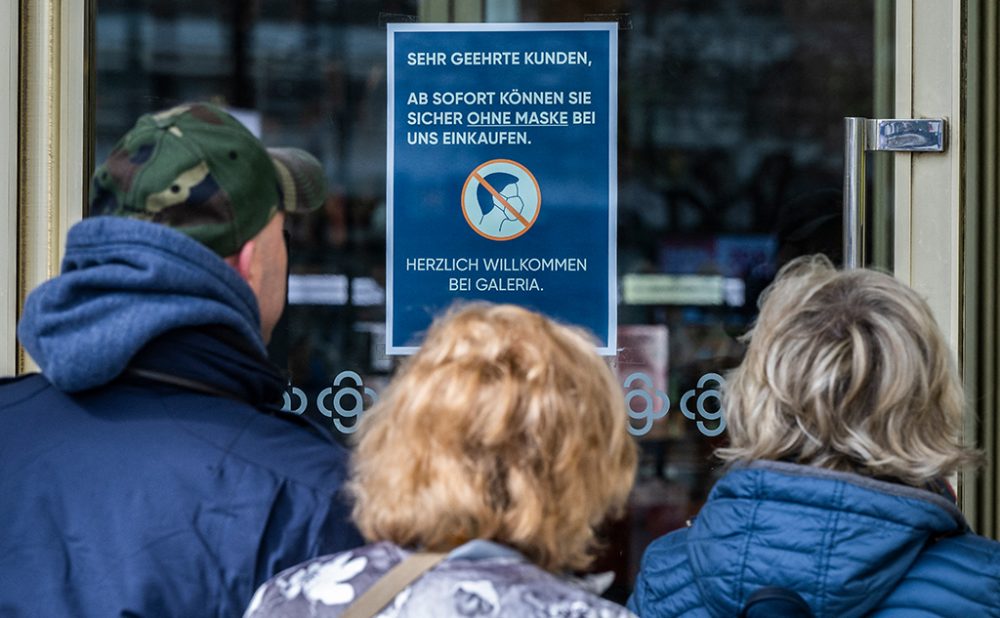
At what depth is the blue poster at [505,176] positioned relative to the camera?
291 centimetres

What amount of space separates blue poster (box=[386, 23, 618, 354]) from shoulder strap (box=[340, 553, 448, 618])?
5.19 feet

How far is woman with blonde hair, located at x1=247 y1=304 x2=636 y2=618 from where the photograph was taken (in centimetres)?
133

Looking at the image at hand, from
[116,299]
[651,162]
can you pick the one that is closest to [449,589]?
[116,299]

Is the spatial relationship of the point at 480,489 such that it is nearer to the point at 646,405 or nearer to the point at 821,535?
the point at 821,535

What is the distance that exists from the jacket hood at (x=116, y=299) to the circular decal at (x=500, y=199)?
131 cm

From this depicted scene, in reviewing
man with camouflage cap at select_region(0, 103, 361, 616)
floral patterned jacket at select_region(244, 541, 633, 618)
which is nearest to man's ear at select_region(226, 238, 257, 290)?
man with camouflage cap at select_region(0, 103, 361, 616)

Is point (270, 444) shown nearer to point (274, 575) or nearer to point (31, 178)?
point (274, 575)

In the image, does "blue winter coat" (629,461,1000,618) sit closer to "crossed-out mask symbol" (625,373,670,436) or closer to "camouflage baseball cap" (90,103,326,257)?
"camouflage baseball cap" (90,103,326,257)

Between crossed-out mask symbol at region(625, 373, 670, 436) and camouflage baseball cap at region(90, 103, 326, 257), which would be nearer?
camouflage baseball cap at region(90, 103, 326, 257)

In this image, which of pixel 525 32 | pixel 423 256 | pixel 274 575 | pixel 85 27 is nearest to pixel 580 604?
pixel 274 575

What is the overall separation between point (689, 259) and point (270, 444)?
1.51 metres

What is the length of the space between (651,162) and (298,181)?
3.84ft

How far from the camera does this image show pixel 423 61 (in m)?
2.96

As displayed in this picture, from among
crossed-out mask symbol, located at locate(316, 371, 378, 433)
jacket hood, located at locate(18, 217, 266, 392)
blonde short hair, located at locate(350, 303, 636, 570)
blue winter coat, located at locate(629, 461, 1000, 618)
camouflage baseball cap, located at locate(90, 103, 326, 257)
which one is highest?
camouflage baseball cap, located at locate(90, 103, 326, 257)
